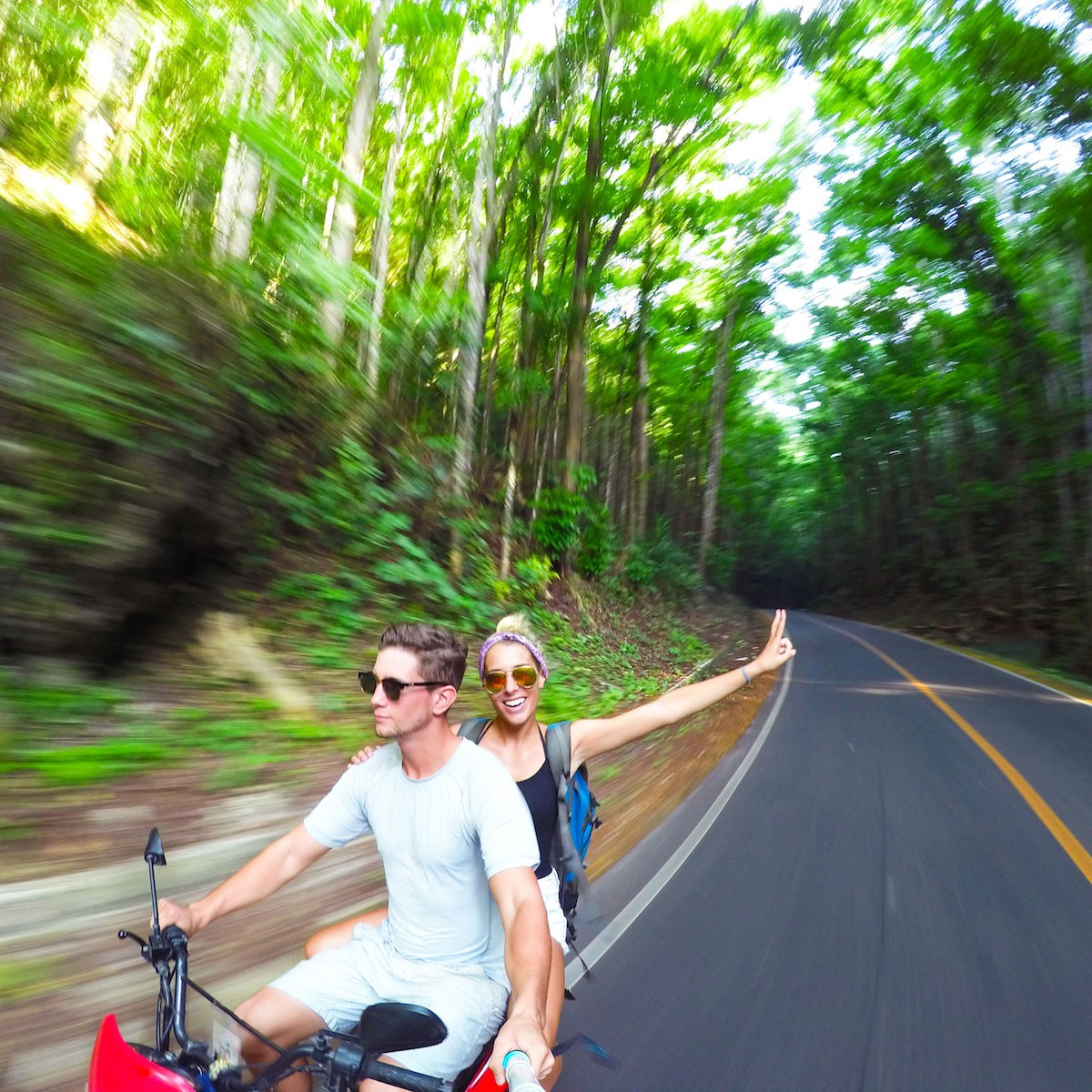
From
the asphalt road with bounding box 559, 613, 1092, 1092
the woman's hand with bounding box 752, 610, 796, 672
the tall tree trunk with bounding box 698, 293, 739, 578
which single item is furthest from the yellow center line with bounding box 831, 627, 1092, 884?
the tall tree trunk with bounding box 698, 293, 739, 578

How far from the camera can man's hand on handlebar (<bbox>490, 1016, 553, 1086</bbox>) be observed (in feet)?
5.47

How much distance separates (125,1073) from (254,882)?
2.81 ft

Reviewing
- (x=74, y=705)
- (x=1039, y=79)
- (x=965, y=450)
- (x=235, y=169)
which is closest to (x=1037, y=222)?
(x=1039, y=79)

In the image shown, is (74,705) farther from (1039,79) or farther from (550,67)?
(1039,79)

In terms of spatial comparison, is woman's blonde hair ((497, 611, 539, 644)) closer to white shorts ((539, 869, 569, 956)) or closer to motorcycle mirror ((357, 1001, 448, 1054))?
white shorts ((539, 869, 569, 956))

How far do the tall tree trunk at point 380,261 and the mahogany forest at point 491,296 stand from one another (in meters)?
0.11

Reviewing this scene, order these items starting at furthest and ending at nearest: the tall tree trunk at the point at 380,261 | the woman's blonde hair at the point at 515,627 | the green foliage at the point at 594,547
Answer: the green foliage at the point at 594,547 → the tall tree trunk at the point at 380,261 → the woman's blonde hair at the point at 515,627

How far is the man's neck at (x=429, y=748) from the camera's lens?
2305 mm

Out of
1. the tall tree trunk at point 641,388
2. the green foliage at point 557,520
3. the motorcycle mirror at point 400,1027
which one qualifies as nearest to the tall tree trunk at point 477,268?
the green foliage at point 557,520

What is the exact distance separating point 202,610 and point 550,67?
15.0 meters

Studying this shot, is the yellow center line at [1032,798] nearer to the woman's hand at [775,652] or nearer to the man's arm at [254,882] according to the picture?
the woman's hand at [775,652]

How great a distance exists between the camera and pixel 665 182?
19859mm

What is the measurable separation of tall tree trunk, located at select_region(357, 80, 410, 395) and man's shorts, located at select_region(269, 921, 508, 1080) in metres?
7.24

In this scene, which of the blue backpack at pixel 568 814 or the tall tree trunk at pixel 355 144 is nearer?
the blue backpack at pixel 568 814
